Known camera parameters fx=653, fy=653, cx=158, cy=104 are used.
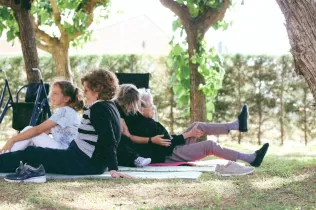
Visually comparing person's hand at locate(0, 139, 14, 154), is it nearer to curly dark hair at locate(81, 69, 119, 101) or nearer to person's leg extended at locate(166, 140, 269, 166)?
curly dark hair at locate(81, 69, 119, 101)

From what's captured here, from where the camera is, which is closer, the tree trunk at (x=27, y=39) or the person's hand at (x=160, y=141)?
the person's hand at (x=160, y=141)

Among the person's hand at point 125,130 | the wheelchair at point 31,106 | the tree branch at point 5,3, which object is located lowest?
the person's hand at point 125,130

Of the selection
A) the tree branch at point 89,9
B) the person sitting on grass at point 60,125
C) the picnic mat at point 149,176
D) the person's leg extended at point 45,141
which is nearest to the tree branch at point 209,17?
the tree branch at point 89,9

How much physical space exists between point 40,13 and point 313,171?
22.7 feet

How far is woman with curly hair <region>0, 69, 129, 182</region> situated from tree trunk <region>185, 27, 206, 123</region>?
14.1ft

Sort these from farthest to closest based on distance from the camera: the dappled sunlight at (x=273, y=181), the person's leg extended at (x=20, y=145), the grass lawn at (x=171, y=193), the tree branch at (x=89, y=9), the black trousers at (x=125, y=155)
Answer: the tree branch at (x=89, y=9), the black trousers at (x=125, y=155), the person's leg extended at (x=20, y=145), the dappled sunlight at (x=273, y=181), the grass lawn at (x=171, y=193)

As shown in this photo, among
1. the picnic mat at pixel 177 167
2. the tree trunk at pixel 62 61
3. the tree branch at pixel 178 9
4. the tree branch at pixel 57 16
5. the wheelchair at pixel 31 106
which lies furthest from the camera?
the tree trunk at pixel 62 61

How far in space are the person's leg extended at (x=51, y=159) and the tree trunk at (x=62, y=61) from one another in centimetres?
583

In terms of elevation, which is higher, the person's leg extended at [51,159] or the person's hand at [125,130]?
the person's hand at [125,130]

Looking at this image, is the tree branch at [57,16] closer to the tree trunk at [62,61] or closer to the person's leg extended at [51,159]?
the tree trunk at [62,61]

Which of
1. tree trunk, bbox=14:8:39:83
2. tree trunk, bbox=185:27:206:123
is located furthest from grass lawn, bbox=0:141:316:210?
tree trunk, bbox=14:8:39:83

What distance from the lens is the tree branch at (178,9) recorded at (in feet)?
32.3

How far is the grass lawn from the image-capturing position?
14.2ft

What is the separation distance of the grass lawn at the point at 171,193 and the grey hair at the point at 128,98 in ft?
3.90
